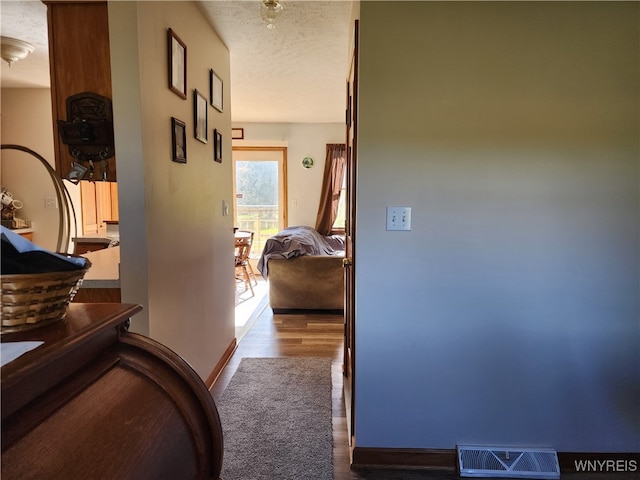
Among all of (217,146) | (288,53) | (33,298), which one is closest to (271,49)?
(288,53)

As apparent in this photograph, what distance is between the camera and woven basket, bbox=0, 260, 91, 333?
571 millimetres

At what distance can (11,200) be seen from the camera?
387 cm

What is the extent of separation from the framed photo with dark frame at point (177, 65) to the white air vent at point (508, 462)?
2261 mm

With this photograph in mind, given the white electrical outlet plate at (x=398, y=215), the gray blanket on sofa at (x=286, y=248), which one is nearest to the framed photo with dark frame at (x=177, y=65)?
the white electrical outlet plate at (x=398, y=215)

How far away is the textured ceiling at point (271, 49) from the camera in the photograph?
226 cm

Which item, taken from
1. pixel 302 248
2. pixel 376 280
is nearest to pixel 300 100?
pixel 302 248

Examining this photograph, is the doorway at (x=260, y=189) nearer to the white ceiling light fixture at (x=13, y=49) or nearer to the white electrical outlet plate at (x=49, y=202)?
the white electrical outlet plate at (x=49, y=202)

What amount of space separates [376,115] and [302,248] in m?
2.58

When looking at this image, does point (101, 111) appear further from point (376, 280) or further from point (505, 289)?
point (505, 289)

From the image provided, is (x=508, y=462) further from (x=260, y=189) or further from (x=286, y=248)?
(x=260, y=189)

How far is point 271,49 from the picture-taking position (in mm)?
2877

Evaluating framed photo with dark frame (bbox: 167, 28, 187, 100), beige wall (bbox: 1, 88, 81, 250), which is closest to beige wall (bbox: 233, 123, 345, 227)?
beige wall (bbox: 1, 88, 81, 250)

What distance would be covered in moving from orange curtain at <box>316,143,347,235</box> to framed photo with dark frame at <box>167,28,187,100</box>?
4003 mm

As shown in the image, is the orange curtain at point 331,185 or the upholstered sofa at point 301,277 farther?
the orange curtain at point 331,185
